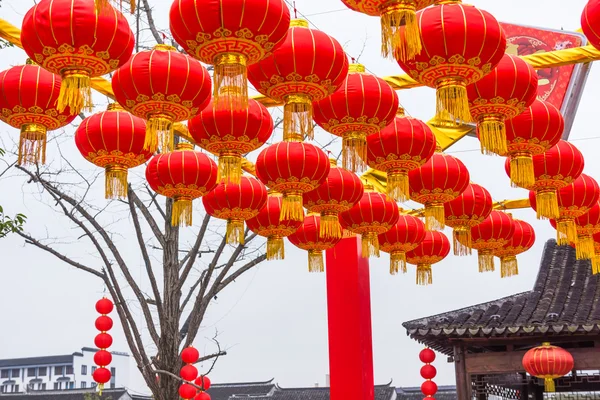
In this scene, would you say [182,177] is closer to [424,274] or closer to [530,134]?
[530,134]

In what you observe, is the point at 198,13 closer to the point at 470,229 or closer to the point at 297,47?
the point at 297,47

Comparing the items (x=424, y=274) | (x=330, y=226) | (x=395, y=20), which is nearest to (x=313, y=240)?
(x=330, y=226)

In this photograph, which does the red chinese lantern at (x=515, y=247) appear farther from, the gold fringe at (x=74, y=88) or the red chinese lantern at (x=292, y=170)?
the gold fringe at (x=74, y=88)

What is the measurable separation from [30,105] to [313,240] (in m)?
3.11

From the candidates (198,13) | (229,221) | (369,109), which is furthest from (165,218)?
(198,13)

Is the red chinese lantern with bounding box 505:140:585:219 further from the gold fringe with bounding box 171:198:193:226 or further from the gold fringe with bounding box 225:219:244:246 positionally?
the gold fringe with bounding box 171:198:193:226

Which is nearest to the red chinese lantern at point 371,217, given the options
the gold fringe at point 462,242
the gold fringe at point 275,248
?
the gold fringe at point 275,248

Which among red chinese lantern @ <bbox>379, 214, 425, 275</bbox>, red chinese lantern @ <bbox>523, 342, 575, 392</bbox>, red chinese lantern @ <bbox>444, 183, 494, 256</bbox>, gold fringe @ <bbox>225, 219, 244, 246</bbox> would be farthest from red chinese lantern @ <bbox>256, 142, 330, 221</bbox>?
red chinese lantern @ <bbox>523, 342, 575, 392</bbox>

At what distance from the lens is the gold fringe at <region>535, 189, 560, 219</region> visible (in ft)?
20.6

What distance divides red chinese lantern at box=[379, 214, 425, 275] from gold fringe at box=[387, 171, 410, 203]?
5.53 ft

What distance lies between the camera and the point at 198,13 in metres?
3.77

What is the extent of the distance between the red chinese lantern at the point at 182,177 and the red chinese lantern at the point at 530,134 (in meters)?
2.08

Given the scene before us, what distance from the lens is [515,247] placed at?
7.92 meters

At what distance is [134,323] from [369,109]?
5344 millimetres
